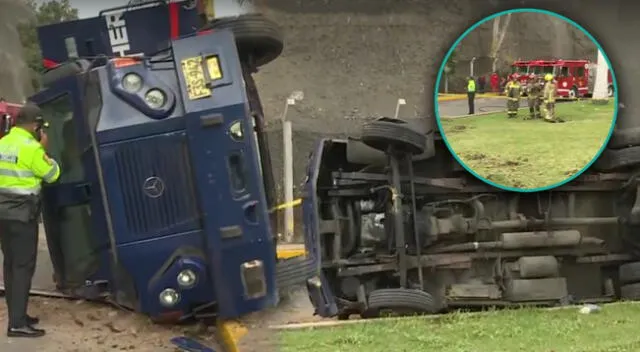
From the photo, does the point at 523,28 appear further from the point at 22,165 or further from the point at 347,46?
the point at 347,46

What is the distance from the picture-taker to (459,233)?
489 centimetres

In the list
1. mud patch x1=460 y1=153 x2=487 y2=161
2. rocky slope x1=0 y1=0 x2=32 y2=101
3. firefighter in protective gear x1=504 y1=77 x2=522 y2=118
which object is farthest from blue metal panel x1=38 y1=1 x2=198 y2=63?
rocky slope x1=0 y1=0 x2=32 y2=101

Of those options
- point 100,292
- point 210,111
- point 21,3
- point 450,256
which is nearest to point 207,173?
point 210,111

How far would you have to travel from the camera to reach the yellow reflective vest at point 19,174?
467 cm

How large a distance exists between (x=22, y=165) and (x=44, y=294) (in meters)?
1.26

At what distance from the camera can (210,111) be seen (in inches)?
165

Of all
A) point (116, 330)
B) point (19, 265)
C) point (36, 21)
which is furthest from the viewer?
point (36, 21)

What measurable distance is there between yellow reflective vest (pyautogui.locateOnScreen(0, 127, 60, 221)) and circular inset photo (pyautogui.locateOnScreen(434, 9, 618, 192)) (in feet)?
7.99

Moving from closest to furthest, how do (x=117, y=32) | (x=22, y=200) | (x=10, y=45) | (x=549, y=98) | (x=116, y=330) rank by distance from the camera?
(x=549, y=98)
(x=22, y=200)
(x=116, y=330)
(x=117, y=32)
(x=10, y=45)

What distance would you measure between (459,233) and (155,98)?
2.03m

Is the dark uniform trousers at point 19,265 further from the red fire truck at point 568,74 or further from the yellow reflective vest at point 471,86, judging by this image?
the red fire truck at point 568,74

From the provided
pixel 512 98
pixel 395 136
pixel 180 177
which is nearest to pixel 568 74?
pixel 512 98

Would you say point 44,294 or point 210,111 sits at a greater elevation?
point 210,111

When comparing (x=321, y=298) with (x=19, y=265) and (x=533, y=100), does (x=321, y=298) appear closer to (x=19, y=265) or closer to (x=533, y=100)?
(x=533, y=100)
